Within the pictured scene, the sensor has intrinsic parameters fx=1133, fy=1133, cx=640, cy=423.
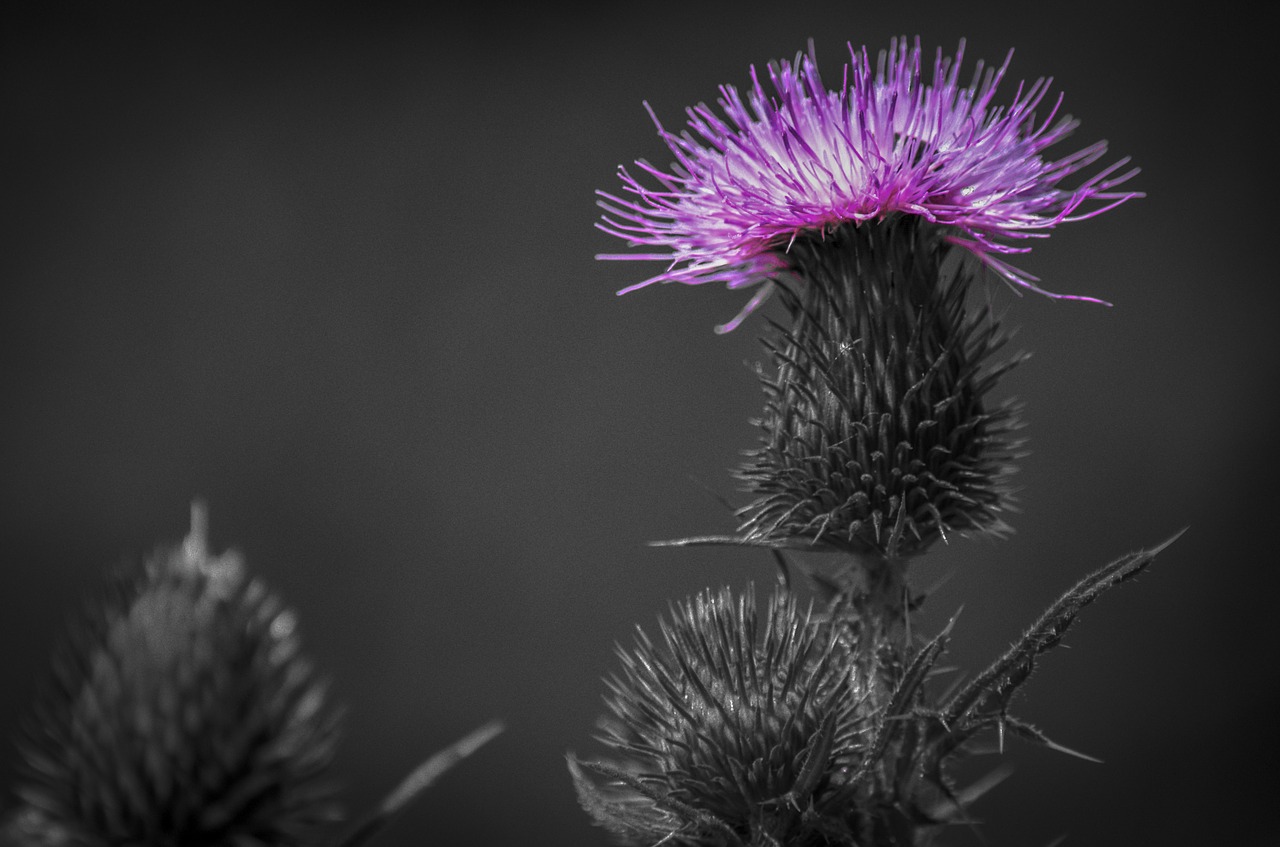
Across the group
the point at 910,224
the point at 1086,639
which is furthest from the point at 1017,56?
the point at 910,224

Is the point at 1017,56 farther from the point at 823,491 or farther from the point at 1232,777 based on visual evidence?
the point at 823,491

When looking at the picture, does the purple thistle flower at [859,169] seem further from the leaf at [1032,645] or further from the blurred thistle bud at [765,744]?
the blurred thistle bud at [765,744]

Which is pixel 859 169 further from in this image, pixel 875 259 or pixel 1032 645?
pixel 1032 645

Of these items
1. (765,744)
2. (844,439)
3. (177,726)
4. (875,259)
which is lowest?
(765,744)

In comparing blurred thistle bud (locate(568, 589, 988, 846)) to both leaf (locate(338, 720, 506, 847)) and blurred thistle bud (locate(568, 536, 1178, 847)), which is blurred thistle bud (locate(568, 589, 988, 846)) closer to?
blurred thistle bud (locate(568, 536, 1178, 847))

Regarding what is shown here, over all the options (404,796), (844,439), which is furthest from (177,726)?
(844,439)
